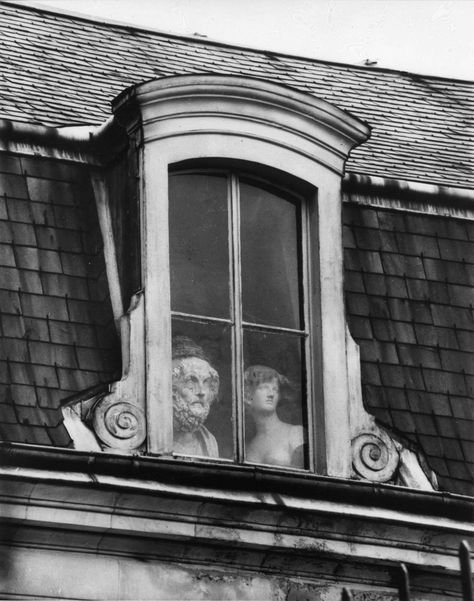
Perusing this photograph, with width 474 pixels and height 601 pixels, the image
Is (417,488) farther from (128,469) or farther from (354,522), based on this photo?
(128,469)

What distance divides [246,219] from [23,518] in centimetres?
271

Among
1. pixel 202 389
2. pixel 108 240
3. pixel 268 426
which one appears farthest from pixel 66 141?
pixel 268 426

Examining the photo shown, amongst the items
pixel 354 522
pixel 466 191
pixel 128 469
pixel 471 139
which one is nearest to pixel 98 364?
pixel 128 469

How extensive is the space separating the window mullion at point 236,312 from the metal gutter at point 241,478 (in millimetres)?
481

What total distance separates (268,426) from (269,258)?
110cm

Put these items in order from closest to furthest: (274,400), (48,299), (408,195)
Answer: (48,299), (274,400), (408,195)

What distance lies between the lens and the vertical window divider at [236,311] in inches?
502

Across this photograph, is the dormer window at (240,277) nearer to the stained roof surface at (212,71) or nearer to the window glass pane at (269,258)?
the window glass pane at (269,258)

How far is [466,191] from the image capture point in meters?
14.3

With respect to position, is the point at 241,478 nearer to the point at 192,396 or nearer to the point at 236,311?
the point at 192,396

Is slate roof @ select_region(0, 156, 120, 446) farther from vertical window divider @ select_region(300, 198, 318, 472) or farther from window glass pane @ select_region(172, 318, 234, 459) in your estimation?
vertical window divider @ select_region(300, 198, 318, 472)

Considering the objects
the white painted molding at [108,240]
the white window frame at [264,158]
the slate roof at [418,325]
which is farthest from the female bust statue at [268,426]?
the white painted molding at [108,240]

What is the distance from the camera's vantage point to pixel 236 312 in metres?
13.0

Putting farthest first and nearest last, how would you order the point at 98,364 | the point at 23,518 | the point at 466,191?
the point at 466,191, the point at 98,364, the point at 23,518
